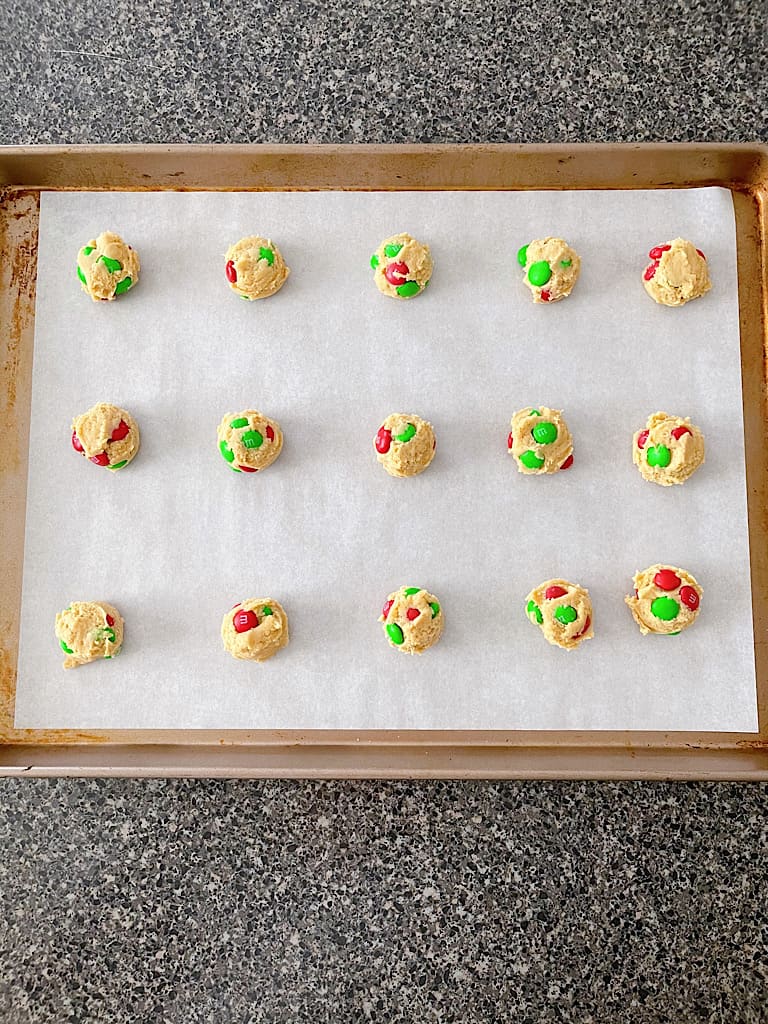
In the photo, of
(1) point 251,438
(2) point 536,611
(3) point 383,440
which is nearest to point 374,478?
(3) point 383,440

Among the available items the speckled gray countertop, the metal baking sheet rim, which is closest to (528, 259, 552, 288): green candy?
the metal baking sheet rim

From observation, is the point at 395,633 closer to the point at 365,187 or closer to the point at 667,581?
the point at 667,581

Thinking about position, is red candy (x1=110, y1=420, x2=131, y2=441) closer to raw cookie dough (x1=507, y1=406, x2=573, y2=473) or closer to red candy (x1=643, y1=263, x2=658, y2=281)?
raw cookie dough (x1=507, y1=406, x2=573, y2=473)

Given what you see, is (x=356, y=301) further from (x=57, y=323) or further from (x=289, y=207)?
(x=57, y=323)

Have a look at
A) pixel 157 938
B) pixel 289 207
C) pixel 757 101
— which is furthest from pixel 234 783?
pixel 757 101

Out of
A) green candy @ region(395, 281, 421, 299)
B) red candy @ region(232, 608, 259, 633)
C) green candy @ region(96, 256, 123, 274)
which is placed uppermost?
green candy @ region(96, 256, 123, 274)

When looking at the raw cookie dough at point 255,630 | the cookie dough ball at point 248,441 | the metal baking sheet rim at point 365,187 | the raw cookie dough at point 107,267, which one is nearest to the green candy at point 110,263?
the raw cookie dough at point 107,267
